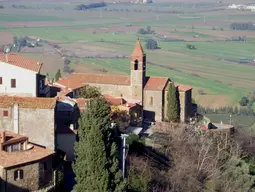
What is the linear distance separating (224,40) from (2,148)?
12348 cm

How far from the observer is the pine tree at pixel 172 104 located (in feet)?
136

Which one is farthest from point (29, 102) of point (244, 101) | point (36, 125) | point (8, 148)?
point (244, 101)

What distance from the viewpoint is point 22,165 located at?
2205 centimetres

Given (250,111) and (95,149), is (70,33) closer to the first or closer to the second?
(250,111)

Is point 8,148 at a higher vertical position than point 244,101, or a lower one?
higher

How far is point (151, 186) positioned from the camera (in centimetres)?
2595

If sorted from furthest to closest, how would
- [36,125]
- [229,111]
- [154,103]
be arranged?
[229,111] < [154,103] < [36,125]

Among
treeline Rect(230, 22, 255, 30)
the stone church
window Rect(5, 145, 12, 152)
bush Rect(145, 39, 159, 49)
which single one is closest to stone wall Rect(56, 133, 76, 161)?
window Rect(5, 145, 12, 152)

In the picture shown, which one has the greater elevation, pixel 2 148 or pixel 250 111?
pixel 2 148

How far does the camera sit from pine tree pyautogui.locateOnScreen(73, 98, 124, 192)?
22250mm

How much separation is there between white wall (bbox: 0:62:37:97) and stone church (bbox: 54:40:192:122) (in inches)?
502

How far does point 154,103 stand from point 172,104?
1446mm

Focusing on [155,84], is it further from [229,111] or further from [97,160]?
[229,111]

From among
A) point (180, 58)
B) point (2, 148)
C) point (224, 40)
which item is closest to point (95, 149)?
point (2, 148)
